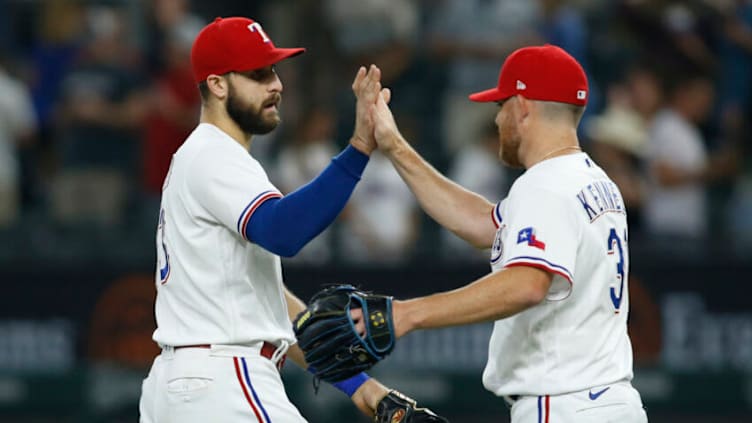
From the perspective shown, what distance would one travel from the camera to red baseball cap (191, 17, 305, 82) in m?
5.14

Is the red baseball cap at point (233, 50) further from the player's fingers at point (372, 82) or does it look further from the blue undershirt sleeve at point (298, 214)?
the blue undershirt sleeve at point (298, 214)

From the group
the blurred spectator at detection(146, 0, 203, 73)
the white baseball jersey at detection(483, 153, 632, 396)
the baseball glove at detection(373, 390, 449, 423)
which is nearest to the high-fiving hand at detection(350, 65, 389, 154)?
the white baseball jersey at detection(483, 153, 632, 396)

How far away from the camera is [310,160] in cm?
981

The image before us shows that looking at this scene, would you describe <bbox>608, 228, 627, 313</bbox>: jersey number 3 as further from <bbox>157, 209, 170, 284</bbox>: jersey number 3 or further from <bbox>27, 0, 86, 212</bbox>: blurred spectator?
<bbox>27, 0, 86, 212</bbox>: blurred spectator

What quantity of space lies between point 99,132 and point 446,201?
5.31 meters

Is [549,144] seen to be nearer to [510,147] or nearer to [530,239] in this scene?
[510,147]

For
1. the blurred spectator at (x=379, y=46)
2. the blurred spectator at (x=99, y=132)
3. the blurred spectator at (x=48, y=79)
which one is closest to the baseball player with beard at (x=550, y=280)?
the blurred spectator at (x=379, y=46)

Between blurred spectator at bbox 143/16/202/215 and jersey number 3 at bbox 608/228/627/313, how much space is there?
5587mm

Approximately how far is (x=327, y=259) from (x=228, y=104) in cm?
452

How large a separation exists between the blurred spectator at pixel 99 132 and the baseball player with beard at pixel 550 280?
5542 millimetres

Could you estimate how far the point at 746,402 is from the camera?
9.30 meters

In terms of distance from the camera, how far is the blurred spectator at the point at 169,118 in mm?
10086

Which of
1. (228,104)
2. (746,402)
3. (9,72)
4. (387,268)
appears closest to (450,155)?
(387,268)

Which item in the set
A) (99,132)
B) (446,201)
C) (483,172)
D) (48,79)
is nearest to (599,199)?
(446,201)
